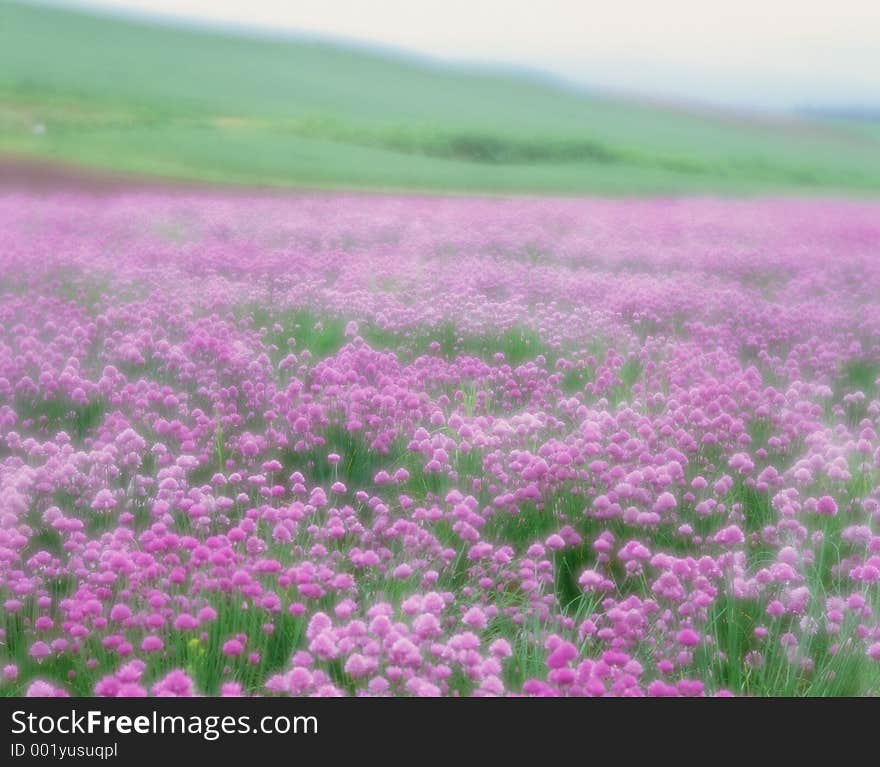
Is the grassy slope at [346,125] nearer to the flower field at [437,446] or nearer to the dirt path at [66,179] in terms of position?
the dirt path at [66,179]

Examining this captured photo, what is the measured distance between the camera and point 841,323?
5168mm

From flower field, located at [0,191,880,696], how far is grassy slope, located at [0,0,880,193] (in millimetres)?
458

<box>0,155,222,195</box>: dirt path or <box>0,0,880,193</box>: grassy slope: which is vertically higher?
<box>0,0,880,193</box>: grassy slope

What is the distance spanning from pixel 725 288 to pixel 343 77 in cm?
276

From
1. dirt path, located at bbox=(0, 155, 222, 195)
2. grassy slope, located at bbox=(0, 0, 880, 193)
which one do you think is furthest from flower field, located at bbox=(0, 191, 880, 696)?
grassy slope, located at bbox=(0, 0, 880, 193)

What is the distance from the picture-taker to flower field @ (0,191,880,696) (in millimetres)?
2754

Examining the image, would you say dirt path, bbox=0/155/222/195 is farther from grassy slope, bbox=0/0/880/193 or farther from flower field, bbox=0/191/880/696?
flower field, bbox=0/191/880/696

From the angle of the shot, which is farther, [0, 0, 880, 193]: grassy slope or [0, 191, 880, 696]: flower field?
[0, 0, 880, 193]: grassy slope

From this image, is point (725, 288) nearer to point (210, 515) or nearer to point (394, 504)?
point (394, 504)

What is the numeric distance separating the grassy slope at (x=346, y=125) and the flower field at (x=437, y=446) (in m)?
0.46

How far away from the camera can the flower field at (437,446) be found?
108 inches

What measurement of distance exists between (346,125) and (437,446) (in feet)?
7.15

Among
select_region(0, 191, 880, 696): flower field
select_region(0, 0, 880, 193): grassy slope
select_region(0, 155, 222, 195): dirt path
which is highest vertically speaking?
select_region(0, 0, 880, 193): grassy slope
